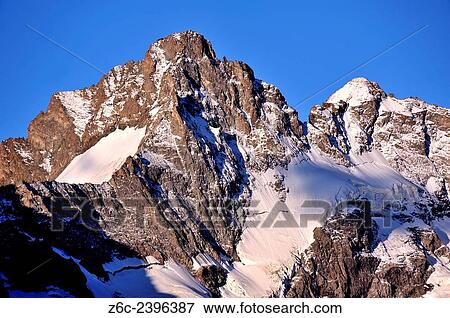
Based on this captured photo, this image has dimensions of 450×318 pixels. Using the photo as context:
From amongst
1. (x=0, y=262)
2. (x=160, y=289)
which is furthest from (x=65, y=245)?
(x=0, y=262)
